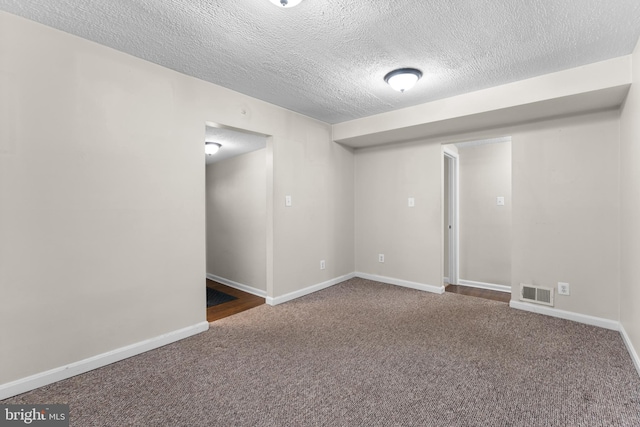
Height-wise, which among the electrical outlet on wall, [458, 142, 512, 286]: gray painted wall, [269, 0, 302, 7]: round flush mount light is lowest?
the electrical outlet on wall

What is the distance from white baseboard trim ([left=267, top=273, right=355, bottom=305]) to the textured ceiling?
2.40m

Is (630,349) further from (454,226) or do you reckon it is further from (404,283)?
(454,226)

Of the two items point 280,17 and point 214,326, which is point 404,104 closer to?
point 280,17

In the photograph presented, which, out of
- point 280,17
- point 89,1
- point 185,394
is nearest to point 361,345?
point 185,394

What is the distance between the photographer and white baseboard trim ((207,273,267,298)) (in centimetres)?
430

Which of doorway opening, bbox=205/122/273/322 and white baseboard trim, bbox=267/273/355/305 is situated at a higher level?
doorway opening, bbox=205/122/273/322

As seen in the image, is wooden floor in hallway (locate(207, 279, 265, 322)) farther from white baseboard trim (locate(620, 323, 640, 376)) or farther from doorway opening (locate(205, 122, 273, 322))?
white baseboard trim (locate(620, 323, 640, 376))

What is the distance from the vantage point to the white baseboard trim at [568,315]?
2.80m

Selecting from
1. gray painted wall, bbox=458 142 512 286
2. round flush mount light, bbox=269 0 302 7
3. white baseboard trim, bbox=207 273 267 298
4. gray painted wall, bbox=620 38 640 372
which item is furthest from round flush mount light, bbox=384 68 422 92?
white baseboard trim, bbox=207 273 267 298

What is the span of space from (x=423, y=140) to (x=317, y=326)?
111 inches

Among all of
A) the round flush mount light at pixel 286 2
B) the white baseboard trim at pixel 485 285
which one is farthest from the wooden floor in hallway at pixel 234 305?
the white baseboard trim at pixel 485 285

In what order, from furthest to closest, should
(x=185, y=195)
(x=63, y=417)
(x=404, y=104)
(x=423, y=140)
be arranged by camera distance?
(x=423, y=140), (x=404, y=104), (x=185, y=195), (x=63, y=417)

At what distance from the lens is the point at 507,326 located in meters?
2.85

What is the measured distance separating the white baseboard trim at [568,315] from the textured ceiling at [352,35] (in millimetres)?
2347
